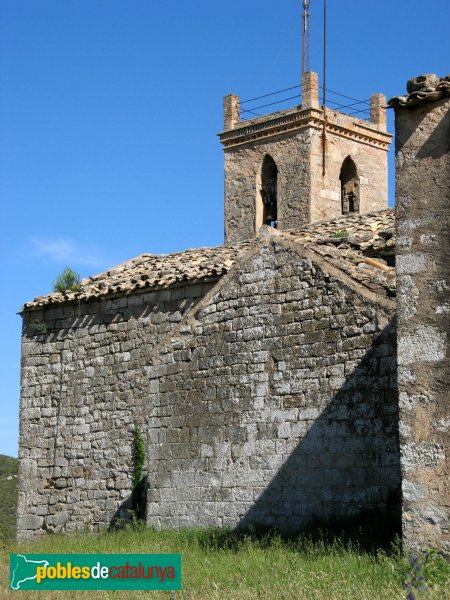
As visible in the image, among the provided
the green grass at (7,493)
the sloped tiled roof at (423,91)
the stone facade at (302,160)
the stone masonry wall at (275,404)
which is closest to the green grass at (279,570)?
the stone masonry wall at (275,404)

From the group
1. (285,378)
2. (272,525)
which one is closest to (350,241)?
(285,378)

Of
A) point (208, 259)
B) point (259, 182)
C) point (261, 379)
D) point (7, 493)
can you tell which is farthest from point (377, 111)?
point (261, 379)

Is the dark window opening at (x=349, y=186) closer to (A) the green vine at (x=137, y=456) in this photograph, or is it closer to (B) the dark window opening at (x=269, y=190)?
(B) the dark window opening at (x=269, y=190)

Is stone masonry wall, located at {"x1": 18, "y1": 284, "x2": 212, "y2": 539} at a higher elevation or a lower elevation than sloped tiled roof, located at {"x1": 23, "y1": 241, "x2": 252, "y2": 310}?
lower

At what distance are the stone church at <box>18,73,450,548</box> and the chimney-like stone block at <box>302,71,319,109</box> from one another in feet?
53.0

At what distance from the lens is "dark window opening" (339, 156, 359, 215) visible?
36.4 metres

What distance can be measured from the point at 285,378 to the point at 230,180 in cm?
2523

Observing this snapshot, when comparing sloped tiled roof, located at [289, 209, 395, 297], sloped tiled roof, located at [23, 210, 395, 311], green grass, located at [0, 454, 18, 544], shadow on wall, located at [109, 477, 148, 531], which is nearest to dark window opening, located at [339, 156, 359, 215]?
green grass, located at [0, 454, 18, 544]

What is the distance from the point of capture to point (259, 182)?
36281mm

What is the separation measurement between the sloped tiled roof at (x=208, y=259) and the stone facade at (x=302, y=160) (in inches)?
594

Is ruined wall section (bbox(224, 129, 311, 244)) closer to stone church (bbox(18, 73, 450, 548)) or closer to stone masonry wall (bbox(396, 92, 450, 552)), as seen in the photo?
stone church (bbox(18, 73, 450, 548))

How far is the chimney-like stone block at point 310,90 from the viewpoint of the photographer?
114ft

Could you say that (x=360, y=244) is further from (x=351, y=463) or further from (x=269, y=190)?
(x=269, y=190)

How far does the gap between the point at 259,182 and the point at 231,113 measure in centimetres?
270
